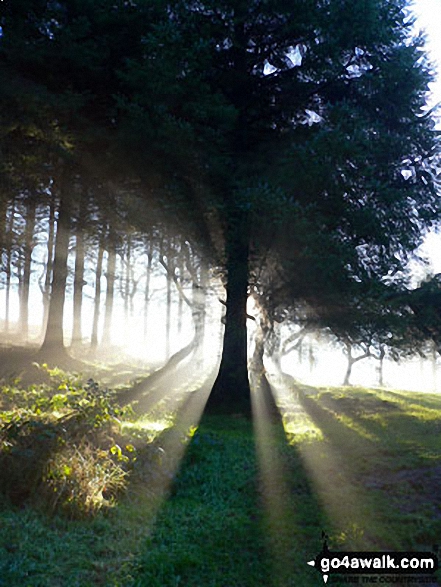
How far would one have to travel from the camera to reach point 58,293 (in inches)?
746

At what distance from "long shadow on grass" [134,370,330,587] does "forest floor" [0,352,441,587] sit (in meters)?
0.02

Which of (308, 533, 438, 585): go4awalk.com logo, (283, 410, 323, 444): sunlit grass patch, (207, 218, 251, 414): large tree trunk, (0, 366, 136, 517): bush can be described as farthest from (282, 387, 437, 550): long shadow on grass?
(207, 218, 251, 414): large tree trunk

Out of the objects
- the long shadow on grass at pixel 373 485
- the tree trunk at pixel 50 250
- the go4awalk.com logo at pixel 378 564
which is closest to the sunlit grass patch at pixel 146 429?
the long shadow on grass at pixel 373 485

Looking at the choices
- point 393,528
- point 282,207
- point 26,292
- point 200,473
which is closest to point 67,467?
point 200,473

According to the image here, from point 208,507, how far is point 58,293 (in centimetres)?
1437

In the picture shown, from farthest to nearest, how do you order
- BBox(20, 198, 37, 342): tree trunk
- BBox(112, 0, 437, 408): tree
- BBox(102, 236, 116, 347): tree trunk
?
BBox(102, 236, 116, 347): tree trunk → BBox(20, 198, 37, 342): tree trunk → BBox(112, 0, 437, 408): tree

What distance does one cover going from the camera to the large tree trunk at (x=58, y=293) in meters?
18.7

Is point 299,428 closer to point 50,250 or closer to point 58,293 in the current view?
point 58,293

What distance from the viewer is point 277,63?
50.8 feet

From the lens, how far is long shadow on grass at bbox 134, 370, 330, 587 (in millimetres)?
4590

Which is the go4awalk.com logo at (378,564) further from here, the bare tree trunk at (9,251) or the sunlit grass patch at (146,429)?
the bare tree trunk at (9,251)

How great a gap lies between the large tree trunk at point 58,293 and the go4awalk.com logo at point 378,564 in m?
15.7

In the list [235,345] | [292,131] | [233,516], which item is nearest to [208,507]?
[233,516]

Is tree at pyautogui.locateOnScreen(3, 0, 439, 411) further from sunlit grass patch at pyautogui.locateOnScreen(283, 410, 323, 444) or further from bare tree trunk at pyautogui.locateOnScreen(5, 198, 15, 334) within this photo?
bare tree trunk at pyautogui.locateOnScreen(5, 198, 15, 334)
